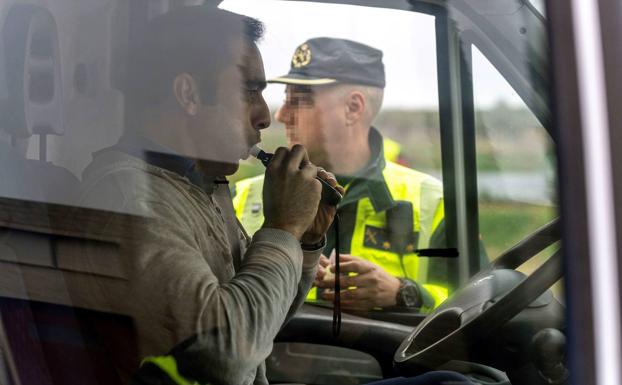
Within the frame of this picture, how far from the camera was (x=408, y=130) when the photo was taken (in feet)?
5.74

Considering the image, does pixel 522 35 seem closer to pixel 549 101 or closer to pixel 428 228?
pixel 549 101

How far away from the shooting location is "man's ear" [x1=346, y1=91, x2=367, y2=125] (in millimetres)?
1755

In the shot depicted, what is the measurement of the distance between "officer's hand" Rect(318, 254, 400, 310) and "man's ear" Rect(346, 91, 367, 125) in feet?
0.79

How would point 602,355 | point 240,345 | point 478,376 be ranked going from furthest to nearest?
1. point 478,376
2. point 240,345
3. point 602,355

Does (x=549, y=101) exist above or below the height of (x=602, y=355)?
above

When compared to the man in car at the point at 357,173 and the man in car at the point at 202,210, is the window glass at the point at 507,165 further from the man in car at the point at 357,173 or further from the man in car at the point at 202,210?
the man in car at the point at 202,210

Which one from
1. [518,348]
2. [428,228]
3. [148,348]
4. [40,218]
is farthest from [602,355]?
[40,218]

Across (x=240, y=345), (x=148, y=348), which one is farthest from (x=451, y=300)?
(x=148, y=348)

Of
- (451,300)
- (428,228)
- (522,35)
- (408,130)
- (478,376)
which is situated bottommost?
(478,376)

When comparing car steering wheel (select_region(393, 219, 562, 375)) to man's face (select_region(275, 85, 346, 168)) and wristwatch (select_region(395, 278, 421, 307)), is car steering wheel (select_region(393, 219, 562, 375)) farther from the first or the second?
man's face (select_region(275, 85, 346, 168))

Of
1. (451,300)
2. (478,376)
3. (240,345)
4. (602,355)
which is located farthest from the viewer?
(451,300)

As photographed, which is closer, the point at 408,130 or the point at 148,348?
the point at 148,348

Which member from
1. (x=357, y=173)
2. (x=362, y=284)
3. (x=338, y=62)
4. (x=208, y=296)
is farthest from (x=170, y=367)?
(x=338, y=62)

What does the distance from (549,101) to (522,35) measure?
5.8 inches
